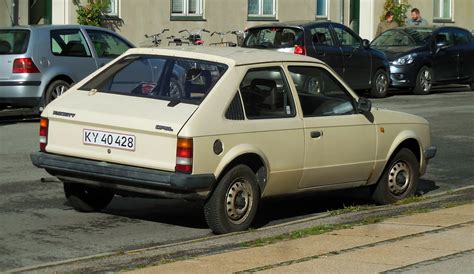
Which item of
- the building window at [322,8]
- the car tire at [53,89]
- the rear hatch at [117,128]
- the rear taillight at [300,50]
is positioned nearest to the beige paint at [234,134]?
the rear hatch at [117,128]

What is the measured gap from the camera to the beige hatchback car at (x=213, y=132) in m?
9.04

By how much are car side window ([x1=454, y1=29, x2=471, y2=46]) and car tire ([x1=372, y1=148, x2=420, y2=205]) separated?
16.4 meters

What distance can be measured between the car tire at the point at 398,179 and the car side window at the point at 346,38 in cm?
1237

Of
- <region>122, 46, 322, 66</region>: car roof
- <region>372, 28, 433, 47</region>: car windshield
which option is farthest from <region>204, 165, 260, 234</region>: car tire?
<region>372, 28, 433, 47</region>: car windshield

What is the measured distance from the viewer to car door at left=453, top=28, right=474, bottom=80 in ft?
88.8

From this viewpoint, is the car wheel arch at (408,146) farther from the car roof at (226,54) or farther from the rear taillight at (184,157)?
the rear taillight at (184,157)

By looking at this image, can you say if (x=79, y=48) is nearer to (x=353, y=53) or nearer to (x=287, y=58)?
(x=353, y=53)

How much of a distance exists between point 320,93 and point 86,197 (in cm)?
243

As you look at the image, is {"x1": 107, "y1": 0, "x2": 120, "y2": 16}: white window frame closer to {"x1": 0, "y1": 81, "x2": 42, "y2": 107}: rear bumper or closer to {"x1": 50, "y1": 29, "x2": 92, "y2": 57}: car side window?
{"x1": 50, "y1": 29, "x2": 92, "y2": 57}: car side window

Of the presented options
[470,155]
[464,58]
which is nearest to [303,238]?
[470,155]

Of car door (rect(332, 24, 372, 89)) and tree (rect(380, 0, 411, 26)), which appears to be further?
tree (rect(380, 0, 411, 26))

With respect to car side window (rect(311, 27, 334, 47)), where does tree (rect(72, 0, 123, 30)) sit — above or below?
above

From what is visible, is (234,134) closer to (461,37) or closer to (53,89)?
(53,89)

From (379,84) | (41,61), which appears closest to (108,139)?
(41,61)
